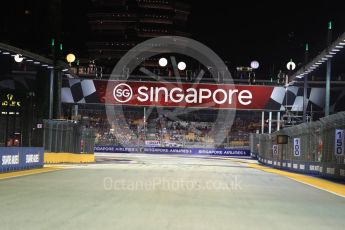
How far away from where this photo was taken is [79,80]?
4525 cm

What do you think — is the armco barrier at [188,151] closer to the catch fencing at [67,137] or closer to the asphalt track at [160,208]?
the catch fencing at [67,137]

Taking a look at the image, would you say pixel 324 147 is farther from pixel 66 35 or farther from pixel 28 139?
pixel 66 35

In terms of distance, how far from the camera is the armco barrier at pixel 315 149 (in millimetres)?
23438

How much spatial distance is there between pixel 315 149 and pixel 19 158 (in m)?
14.9

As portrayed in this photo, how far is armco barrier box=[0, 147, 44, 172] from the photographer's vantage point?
2352 cm

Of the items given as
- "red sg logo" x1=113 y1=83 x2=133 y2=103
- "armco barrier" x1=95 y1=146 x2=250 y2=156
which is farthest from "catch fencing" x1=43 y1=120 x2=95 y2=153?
"armco barrier" x1=95 y1=146 x2=250 y2=156

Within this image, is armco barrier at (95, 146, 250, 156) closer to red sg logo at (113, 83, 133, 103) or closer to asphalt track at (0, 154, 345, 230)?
red sg logo at (113, 83, 133, 103)

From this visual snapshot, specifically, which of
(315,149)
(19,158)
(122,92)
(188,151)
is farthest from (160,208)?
(188,151)

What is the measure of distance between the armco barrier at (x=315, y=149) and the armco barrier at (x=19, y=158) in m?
14.5

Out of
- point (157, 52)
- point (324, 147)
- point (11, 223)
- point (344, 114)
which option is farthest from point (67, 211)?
point (157, 52)

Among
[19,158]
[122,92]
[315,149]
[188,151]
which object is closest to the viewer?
[19,158]

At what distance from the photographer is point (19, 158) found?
25.6 metres

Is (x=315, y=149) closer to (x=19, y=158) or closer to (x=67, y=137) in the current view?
(x=19, y=158)

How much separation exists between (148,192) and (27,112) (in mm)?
34823
